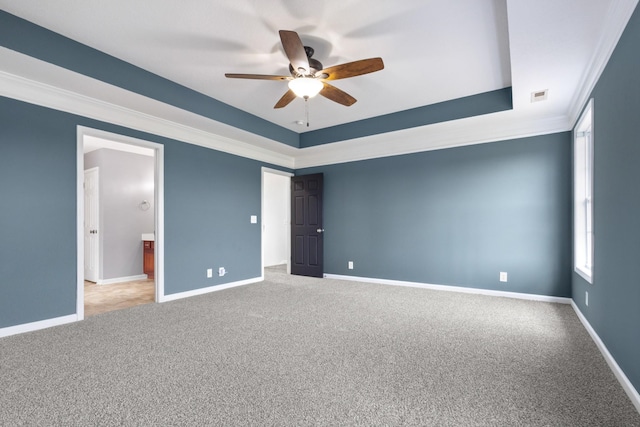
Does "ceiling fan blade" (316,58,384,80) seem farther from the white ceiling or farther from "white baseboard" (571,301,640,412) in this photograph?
"white baseboard" (571,301,640,412)

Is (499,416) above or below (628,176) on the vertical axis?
below

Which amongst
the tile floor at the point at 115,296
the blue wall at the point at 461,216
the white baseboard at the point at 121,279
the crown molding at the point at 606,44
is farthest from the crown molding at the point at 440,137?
the white baseboard at the point at 121,279

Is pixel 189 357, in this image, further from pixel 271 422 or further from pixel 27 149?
pixel 27 149

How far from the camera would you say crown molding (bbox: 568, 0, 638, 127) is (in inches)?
76.4

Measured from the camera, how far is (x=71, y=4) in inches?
92.8

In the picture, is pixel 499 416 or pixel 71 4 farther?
pixel 71 4

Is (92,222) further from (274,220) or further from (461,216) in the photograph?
(461,216)

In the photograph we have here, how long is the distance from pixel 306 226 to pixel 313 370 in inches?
163

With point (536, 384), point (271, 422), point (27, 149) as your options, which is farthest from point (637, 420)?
point (27, 149)

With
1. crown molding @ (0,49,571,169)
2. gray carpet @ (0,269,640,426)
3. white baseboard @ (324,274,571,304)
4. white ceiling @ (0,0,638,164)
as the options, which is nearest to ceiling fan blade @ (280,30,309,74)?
white ceiling @ (0,0,638,164)

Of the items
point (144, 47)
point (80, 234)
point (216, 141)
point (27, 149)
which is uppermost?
point (144, 47)

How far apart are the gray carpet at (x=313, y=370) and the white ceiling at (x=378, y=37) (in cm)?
236

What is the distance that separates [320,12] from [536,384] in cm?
304

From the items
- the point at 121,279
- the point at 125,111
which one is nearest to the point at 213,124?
the point at 125,111
